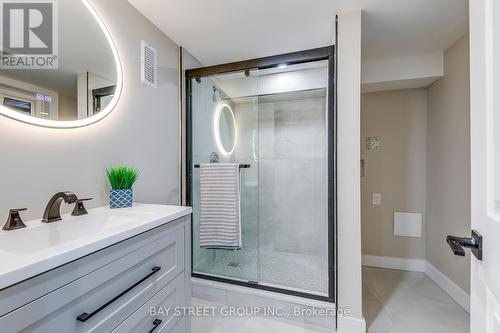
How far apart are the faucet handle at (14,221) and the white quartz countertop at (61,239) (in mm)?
27

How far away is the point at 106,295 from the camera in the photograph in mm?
692

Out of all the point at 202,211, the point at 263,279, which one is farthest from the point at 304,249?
the point at 202,211

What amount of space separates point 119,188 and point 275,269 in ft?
5.25

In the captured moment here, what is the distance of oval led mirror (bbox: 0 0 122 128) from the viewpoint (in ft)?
3.00

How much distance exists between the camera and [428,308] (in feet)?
5.73

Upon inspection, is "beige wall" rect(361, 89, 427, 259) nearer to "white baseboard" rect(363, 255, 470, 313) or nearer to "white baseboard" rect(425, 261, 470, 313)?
"white baseboard" rect(363, 255, 470, 313)

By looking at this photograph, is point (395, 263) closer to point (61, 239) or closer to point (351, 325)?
point (351, 325)

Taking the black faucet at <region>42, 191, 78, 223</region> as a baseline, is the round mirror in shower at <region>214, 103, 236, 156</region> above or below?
above

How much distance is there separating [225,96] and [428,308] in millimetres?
2634

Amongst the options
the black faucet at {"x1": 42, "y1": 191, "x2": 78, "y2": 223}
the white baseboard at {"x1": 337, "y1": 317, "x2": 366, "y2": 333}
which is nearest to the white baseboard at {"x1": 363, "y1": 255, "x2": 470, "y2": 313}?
the white baseboard at {"x1": 337, "y1": 317, "x2": 366, "y2": 333}

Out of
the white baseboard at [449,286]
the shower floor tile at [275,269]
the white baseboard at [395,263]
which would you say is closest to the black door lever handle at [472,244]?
the shower floor tile at [275,269]

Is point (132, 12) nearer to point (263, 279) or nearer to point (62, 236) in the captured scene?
point (62, 236)

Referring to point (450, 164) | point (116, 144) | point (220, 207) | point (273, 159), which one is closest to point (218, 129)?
point (273, 159)
